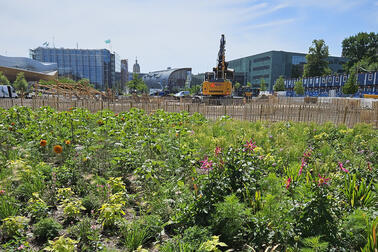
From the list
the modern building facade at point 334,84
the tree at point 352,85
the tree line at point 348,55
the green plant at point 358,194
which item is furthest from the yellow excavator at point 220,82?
the tree line at point 348,55

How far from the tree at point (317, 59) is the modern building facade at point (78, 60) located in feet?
244

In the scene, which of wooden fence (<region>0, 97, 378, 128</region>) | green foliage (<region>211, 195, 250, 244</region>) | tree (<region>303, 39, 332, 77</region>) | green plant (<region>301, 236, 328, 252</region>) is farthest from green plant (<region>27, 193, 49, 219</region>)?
tree (<region>303, 39, 332, 77</region>)

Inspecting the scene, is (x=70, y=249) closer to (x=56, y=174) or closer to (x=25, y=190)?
(x=25, y=190)

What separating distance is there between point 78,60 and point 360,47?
10068 centimetres

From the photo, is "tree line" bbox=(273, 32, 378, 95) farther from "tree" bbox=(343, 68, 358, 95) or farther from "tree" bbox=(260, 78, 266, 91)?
"tree" bbox=(343, 68, 358, 95)

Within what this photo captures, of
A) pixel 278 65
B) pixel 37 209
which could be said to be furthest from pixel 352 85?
pixel 37 209

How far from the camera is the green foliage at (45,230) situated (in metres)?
2.58

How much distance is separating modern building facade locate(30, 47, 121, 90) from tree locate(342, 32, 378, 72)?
85.2 m

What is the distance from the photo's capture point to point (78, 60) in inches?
3962

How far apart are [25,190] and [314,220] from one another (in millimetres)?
3658

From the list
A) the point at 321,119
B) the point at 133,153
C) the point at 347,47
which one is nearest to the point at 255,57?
the point at 347,47

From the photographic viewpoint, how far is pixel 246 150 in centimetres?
319

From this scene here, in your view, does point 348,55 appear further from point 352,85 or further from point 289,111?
point 289,111

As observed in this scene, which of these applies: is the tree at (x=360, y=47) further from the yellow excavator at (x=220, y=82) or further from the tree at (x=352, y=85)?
the yellow excavator at (x=220, y=82)
